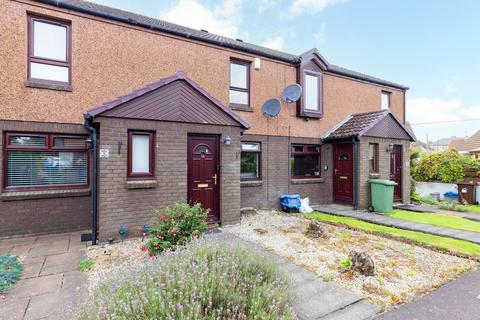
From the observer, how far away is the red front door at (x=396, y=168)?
11.0 meters

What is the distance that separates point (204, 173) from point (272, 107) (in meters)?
4.08

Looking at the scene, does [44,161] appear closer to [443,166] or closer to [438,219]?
[438,219]

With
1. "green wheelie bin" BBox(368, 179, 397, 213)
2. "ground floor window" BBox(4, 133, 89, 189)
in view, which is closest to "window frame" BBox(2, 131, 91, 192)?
"ground floor window" BBox(4, 133, 89, 189)

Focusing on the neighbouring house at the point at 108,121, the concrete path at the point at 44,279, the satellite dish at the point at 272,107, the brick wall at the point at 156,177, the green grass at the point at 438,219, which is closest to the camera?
the concrete path at the point at 44,279

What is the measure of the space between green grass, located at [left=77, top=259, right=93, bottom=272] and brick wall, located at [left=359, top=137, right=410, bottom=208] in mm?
9064

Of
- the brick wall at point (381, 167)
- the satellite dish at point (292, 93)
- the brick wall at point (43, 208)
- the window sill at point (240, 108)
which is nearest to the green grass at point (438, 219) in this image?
the brick wall at point (381, 167)

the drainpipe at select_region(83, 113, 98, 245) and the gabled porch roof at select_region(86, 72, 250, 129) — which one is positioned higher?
the gabled porch roof at select_region(86, 72, 250, 129)

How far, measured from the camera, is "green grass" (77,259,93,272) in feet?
14.3

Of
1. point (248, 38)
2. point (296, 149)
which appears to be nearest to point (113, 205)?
point (296, 149)

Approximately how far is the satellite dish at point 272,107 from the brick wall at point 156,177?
2.74 m

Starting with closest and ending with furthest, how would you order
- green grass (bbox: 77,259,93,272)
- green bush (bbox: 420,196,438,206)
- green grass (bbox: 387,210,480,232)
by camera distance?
green grass (bbox: 77,259,93,272) → green grass (bbox: 387,210,480,232) → green bush (bbox: 420,196,438,206)

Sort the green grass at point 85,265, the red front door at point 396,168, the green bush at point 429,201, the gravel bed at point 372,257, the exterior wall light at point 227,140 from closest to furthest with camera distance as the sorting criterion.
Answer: the gravel bed at point 372,257
the green grass at point 85,265
the exterior wall light at point 227,140
the red front door at point 396,168
the green bush at point 429,201

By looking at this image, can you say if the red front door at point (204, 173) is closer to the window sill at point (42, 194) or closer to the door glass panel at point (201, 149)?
the door glass panel at point (201, 149)

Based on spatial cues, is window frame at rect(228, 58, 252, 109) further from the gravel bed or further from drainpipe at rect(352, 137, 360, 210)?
drainpipe at rect(352, 137, 360, 210)
